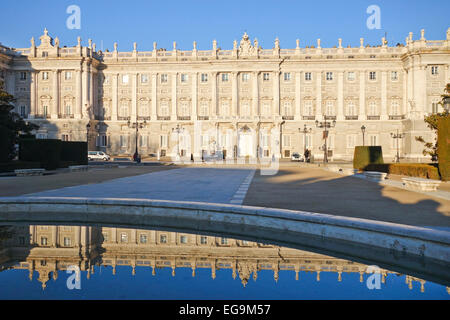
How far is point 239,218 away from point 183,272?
3.16m

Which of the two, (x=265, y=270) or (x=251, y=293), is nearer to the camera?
(x=251, y=293)

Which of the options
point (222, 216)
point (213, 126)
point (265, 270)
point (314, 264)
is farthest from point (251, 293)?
point (213, 126)

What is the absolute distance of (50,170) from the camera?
85.7 ft

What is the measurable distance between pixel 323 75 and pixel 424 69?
12.5 m

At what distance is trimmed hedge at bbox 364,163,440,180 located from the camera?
1955cm

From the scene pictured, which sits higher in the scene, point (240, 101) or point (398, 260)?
point (240, 101)

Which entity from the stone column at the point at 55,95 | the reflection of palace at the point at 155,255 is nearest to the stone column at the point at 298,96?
the stone column at the point at 55,95

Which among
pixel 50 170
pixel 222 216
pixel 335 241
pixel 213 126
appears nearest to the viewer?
pixel 335 241

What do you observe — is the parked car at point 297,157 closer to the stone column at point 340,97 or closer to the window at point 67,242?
the stone column at point 340,97

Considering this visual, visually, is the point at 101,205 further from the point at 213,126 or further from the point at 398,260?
the point at 213,126

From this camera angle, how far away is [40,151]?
25828 mm

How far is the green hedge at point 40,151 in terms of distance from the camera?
84.3ft

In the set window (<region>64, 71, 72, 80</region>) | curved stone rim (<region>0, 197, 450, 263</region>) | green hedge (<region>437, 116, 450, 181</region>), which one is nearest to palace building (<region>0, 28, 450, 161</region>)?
window (<region>64, 71, 72, 80</region>)
